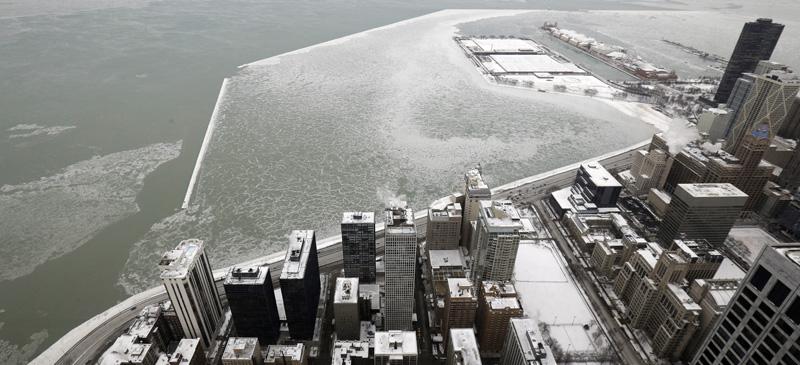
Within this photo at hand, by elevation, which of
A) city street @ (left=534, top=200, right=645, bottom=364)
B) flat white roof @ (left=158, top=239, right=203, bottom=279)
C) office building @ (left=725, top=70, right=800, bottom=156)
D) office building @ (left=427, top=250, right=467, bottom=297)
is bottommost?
city street @ (left=534, top=200, right=645, bottom=364)

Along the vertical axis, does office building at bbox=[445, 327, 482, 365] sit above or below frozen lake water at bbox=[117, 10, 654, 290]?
above

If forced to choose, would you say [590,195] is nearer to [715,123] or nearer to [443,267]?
[443,267]

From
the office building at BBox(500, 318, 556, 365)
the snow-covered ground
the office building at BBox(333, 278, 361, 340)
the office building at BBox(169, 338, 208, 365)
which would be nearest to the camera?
the office building at BBox(500, 318, 556, 365)

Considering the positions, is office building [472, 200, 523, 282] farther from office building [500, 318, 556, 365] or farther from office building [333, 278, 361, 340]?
office building [333, 278, 361, 340]

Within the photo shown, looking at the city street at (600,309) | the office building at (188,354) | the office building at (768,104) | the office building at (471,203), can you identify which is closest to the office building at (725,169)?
the office building at (768,104)

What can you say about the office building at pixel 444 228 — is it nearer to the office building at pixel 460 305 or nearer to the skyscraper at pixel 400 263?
the skyscraper at pixel 400 263

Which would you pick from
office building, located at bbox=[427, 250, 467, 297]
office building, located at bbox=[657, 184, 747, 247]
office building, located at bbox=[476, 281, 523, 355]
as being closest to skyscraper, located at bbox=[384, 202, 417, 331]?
office building, located at bbox=[427, 250, 467, 297]
